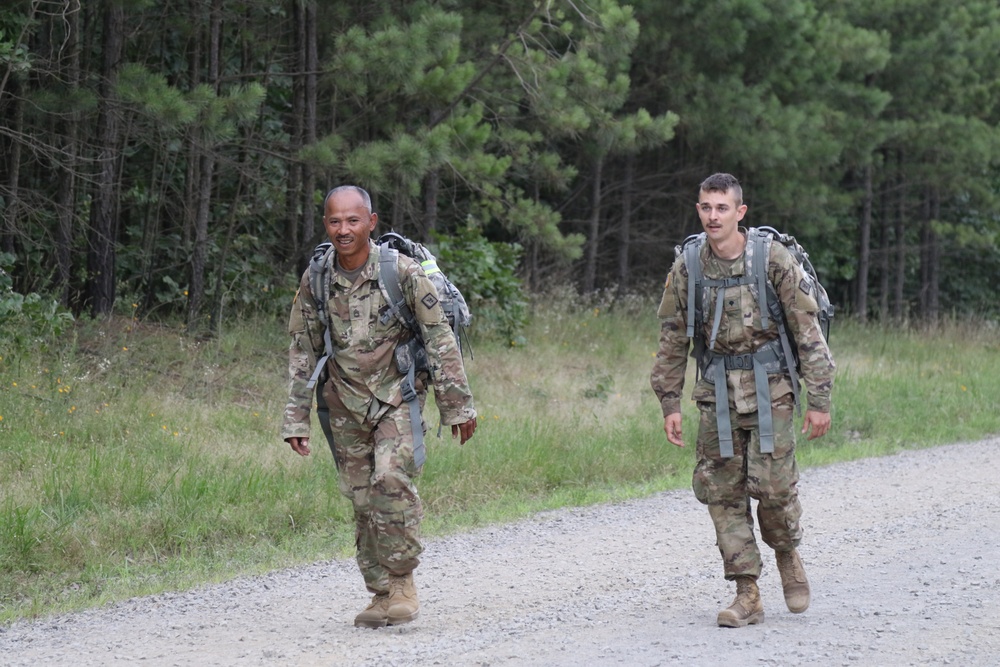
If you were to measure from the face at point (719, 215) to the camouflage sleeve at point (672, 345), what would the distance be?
0.84 ft

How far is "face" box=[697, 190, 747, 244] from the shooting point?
5.44m

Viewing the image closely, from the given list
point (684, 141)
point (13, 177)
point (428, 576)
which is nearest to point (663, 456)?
point (428, 576)

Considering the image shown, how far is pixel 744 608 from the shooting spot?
5465 mm

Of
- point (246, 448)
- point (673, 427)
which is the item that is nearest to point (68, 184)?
point (246, 448)

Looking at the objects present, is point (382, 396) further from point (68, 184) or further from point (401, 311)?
point (68, 184)

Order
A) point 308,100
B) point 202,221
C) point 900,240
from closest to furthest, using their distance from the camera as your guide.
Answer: point 202,221 < point 308,100 < point 900,240

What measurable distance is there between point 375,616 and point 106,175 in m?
8.30

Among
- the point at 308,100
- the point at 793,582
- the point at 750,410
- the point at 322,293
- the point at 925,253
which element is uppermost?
the point at 308,100

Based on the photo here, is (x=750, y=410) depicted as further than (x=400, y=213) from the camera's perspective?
No

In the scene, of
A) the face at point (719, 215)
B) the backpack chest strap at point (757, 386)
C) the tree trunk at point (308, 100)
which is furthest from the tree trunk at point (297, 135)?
the backpack chest strap at point (757, 386)

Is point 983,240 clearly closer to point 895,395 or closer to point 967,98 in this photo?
point 967,98

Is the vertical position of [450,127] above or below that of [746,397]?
above

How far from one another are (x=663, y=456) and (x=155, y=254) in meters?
8.00

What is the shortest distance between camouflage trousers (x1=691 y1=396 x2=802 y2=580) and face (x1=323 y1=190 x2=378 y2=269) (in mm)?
1688
